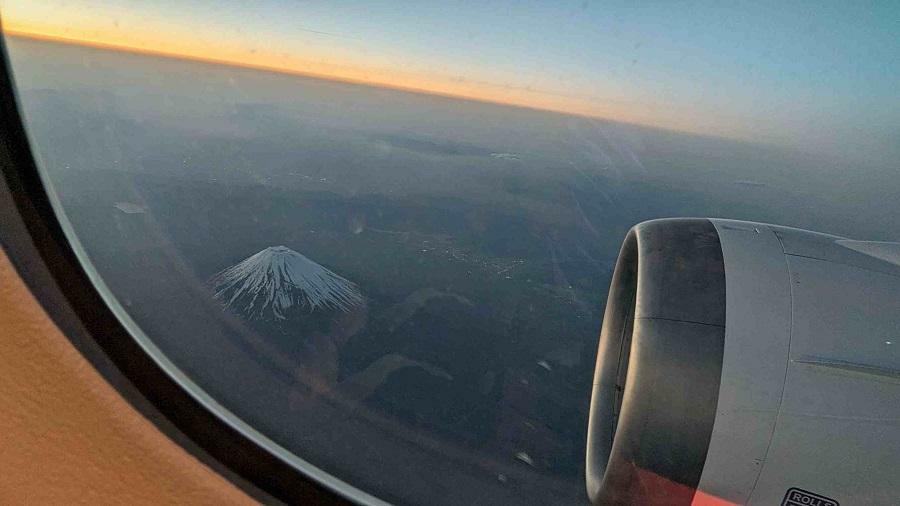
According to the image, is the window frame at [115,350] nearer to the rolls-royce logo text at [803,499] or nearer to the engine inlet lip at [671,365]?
the engine inlet lip at [671,365]

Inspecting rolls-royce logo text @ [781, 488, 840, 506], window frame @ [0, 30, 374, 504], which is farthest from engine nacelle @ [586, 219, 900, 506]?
window frame @ [0, 30, 374, 504]

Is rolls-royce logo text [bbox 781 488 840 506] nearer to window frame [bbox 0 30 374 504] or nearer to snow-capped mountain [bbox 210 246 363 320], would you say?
window frame [bbox 0 30 374 504]

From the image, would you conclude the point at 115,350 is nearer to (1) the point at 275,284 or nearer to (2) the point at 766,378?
(1) the point at 275,284

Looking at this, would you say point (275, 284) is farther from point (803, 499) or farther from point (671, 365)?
point (803, 499)

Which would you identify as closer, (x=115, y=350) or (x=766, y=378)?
(x=115, y=350)

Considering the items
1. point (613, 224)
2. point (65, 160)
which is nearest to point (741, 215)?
point (613, 224)

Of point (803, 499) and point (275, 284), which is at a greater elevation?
point (275, 284)

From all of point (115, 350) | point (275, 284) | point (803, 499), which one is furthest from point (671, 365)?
point (115, 350)
